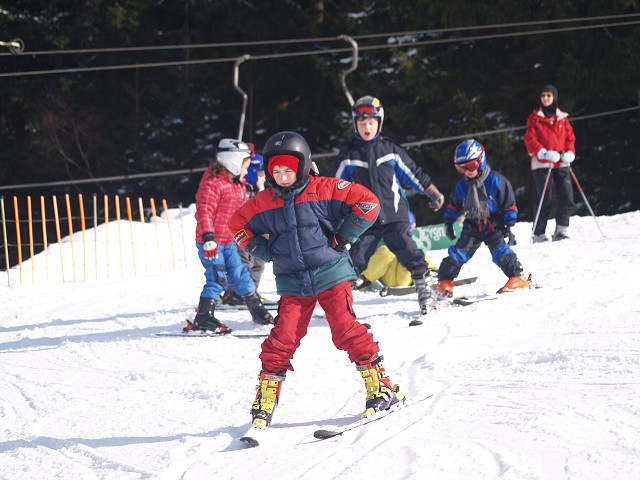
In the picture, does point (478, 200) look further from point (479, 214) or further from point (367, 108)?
point (367, 108)

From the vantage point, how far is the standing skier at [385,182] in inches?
300

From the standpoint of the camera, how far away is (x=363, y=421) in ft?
15.3

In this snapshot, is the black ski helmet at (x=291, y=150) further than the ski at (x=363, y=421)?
Yes

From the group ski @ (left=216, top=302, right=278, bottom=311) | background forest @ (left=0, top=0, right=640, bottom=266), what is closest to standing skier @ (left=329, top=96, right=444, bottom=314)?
ski @ (left=216, top=302, right=278, bottom=311)

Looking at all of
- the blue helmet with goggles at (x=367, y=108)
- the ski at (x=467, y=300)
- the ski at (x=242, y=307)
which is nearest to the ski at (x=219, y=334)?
the ski at (x=242, y=307)

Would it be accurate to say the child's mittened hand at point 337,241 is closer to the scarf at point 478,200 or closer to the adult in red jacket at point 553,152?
the scarf at point 478,200

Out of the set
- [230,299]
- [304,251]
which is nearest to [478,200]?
[230,299]

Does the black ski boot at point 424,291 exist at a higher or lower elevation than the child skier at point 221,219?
lower

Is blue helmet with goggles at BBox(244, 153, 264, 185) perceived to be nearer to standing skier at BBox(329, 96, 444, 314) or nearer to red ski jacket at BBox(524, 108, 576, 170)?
standing skier at BBox(329, 96, 444, 314)

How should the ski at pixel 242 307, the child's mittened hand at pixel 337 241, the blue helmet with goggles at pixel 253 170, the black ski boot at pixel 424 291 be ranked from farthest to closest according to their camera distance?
1. the blue helmet with goggles at pixel 253 170
2. the ski at pixel 242 307
3. the black ski boot at pixel 424 291
4. the child's mittened hand at pixel 337 241

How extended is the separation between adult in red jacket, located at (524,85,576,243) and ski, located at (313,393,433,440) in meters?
→ 7.24

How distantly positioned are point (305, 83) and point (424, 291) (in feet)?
71.3

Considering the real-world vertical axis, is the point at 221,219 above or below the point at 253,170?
below

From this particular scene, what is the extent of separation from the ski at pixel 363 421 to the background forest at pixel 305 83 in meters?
15.4
